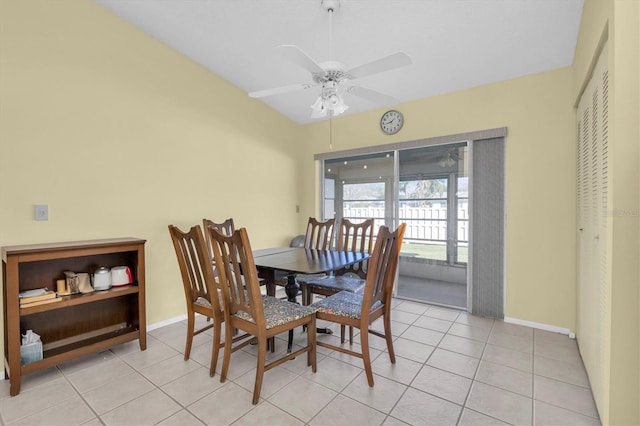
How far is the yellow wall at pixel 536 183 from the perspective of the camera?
9.26ft

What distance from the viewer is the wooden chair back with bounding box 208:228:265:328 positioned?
1834 millimetres

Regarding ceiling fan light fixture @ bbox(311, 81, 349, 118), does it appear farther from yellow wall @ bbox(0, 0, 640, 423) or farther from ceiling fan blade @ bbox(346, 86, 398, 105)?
yellow wall @ bbox(0, 0, 640, 423)

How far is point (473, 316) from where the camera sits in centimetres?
334

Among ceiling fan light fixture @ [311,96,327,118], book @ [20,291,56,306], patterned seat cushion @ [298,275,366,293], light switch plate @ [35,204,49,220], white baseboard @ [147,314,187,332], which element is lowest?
white baseboard @ [147,314,187,332]

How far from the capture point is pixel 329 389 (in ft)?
6.63

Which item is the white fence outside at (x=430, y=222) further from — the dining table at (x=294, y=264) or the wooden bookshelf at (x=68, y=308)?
the wooden bookshelf at (x=68, y=308)

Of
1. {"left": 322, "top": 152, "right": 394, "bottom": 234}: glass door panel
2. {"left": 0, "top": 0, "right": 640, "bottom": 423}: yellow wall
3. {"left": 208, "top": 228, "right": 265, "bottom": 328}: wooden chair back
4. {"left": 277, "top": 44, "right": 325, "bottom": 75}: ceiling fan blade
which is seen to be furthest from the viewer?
{"left": 322, "top": 152, "right": 394, "bottom": 234}: glass door panel

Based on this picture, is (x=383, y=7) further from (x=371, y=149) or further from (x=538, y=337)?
(x=538, y=337)

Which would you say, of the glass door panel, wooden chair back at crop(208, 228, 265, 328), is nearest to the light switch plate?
wooden chair back at crop(208, 228, 265, 328)

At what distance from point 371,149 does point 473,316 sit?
2.32 m

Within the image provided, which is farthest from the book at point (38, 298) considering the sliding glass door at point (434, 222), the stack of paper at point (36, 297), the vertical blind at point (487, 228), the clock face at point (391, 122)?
the vertical blind at point (487, 228)

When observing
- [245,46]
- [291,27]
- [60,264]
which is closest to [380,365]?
[60,264]

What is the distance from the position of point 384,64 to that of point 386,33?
3.07 ft

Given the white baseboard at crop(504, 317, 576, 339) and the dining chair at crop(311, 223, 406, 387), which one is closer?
the dining chair at crop(311, 223, 406, 387)
